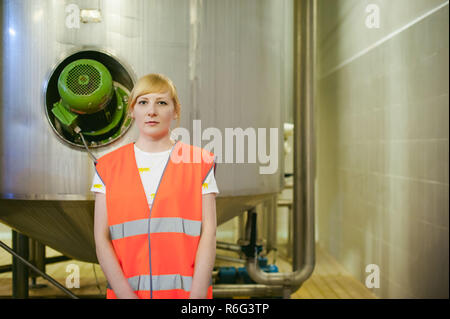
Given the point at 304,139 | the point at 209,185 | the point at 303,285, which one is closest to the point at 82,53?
the point at 209,185

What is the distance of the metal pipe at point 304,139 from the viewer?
181 centimetres

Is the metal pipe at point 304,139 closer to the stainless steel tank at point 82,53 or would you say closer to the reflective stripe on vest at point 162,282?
the stainless steel tank at point 82,53

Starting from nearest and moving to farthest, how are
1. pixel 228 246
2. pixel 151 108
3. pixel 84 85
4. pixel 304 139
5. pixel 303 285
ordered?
pixel 151 108 → pixel 84 85 → pixel 304 139 → pixel 228 246 → pixel 303 285

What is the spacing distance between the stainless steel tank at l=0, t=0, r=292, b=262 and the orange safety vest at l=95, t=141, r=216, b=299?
297mm

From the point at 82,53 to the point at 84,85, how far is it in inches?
6.1

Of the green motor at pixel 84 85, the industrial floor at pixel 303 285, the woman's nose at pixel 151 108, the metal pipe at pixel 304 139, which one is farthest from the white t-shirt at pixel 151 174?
the industrial floor at pixel 303 285

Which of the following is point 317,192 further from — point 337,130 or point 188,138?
point 188,138

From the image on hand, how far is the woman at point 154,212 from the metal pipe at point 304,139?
31.6 inches

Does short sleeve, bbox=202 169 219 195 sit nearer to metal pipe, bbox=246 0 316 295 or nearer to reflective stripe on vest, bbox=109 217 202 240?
reflective stripe on vest, bbox=109 217 202 240

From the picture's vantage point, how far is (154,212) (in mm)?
1085

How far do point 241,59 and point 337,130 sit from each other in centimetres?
226

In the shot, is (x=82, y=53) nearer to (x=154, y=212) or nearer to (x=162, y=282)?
(x=154, y=212)
